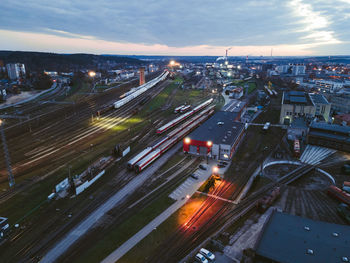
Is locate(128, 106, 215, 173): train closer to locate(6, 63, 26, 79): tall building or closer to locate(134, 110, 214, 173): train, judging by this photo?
locate(134, 110, 214, 173): train

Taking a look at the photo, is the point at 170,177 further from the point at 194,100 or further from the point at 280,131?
the point at 194,100

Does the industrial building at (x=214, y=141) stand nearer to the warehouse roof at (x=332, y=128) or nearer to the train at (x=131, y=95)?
the warehouse roof at (x=332, y=128)

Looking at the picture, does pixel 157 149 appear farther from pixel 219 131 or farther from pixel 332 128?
pixel 332 128

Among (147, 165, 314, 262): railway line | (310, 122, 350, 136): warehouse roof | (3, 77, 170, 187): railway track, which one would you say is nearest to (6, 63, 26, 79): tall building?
(3, 77, 170, 187): railway track

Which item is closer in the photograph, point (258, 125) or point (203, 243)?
point (203, 243)

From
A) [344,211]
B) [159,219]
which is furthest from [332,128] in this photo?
[159,219]

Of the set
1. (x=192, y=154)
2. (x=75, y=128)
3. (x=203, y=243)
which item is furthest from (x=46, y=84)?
(x=203, y=243)

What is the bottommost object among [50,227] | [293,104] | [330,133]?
[50,227]
